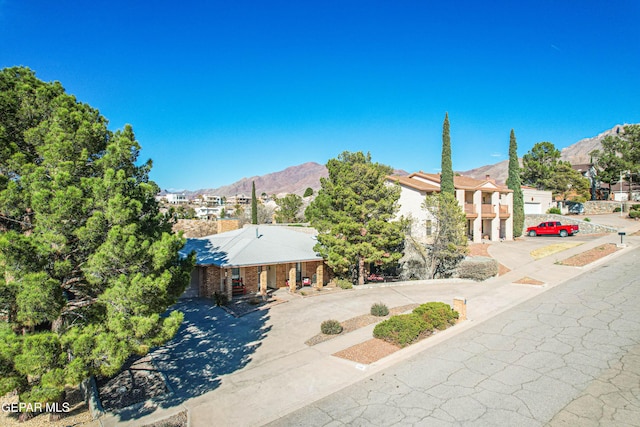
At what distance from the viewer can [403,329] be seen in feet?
40.6

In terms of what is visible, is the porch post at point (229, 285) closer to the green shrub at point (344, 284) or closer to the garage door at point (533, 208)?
the green shrub at point (344, 284)

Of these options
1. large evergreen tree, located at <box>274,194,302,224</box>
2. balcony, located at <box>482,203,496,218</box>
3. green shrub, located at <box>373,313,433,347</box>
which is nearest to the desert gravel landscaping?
green shrub, located at <box>373,313,433,347</box>

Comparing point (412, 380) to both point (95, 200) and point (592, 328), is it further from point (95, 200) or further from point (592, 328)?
point (95, 200)

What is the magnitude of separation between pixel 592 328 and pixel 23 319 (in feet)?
52.5

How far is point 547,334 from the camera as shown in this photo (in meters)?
12.2

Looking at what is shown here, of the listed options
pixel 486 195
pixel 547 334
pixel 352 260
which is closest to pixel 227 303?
pixel 352 260

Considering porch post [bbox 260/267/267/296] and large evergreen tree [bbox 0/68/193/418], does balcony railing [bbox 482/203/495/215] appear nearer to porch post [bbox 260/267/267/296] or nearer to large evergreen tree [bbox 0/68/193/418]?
porch post [bbox 260/267/267/296]

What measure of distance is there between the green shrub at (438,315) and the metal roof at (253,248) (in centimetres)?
885

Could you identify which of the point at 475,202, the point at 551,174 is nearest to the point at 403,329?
the point at 475,202

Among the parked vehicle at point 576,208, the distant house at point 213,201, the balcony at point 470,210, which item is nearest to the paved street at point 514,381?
the balcony at point 470,210

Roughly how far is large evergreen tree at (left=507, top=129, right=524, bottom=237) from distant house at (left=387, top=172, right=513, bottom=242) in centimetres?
46

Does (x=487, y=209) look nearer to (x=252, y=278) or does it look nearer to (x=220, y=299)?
(x=252, y=278)

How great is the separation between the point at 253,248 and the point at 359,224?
6330mm

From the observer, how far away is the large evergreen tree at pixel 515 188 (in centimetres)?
3750
